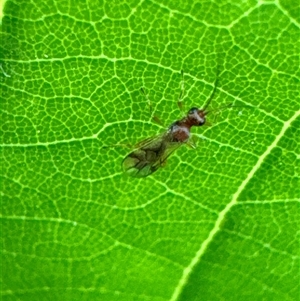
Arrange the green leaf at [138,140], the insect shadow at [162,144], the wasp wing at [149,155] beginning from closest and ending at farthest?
the green leaf at [138,140] < the insect shadow at [162,144] < the wasp wing at [149,155]

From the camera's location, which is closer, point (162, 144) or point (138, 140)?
point (138, 140)

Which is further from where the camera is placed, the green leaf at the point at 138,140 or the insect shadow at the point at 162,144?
the insect shadow at the point at 162,144

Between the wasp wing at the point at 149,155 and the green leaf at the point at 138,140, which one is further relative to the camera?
the wasp wing at the point at 149,155

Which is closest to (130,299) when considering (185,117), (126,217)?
(126,217)

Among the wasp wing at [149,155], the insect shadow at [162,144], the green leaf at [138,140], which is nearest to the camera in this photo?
the green leaf at [138,140]

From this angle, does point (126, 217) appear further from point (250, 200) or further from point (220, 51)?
point (220, 51)
